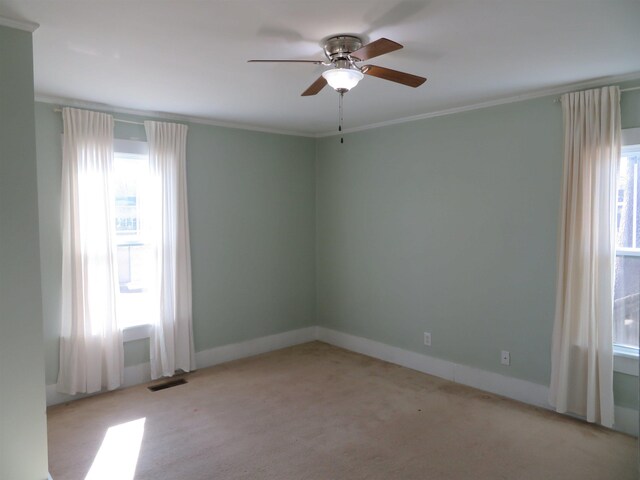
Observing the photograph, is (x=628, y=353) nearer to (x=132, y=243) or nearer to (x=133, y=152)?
(x=132, y=243)

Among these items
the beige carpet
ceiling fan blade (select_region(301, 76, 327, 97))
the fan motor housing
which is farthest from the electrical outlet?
the fan motor housing

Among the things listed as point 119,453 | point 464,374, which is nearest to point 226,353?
point 119,453

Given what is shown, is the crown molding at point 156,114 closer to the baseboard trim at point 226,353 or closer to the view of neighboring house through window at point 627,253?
the baseboard trim at point 226,353

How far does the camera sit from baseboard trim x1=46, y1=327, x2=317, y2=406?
3.77 meters

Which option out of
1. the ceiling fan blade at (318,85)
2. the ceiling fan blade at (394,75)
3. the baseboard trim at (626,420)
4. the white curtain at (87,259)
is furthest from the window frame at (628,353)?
the white curtain at (87,259)

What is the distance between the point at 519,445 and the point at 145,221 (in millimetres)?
3556

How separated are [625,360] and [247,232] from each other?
360 centimetres

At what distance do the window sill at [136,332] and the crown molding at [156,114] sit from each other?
1964mm

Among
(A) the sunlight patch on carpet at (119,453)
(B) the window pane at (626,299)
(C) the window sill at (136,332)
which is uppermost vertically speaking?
(B) the window pane at (626,299)

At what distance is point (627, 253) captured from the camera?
3186 mm

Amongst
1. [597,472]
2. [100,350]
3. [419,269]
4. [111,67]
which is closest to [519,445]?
[597,472]

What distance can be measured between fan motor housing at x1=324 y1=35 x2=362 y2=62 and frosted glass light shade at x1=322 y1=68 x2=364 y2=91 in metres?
0.14

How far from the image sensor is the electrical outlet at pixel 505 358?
3.81 meters

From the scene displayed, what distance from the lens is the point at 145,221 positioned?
418 cm
